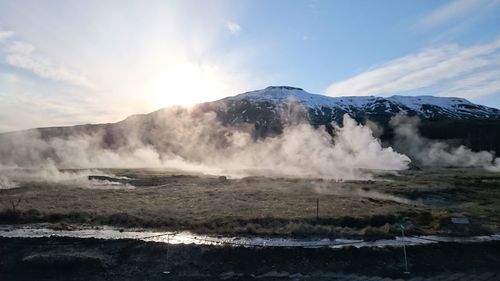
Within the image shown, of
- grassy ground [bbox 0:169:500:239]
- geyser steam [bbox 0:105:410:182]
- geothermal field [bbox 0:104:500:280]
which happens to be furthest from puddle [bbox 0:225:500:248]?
geyser steam [bbox 0:105:410:182]

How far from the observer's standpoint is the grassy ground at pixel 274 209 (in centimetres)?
2533

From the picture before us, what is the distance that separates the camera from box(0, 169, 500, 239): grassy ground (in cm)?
2533

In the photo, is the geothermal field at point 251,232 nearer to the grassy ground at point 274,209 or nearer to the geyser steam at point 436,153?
the grassy ground at point 274,209

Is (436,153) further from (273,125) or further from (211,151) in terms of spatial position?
(273,125)

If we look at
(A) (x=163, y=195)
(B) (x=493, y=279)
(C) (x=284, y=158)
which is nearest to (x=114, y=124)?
(C) (x=284, y=158)

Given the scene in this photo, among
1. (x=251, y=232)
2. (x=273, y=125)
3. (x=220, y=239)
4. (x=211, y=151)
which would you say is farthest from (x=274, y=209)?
(x=273, y=125)

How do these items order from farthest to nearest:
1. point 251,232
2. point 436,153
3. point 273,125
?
point 273,125 → point 436,153 → point 251,232

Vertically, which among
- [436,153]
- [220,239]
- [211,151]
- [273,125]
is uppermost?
[273,125]

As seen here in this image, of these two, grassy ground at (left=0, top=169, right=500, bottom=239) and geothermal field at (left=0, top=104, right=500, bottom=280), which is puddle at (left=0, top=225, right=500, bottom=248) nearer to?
geothermal field at (left=0, top=104, right=500, bottom=280)

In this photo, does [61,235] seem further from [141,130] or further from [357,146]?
[141,130]

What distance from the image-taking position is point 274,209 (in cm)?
3075

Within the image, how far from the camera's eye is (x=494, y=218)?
1142 inches

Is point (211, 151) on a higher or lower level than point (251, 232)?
higher

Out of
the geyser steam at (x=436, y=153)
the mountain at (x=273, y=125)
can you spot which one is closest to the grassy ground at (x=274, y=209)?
the geyser steam at (x=436, y=153)
